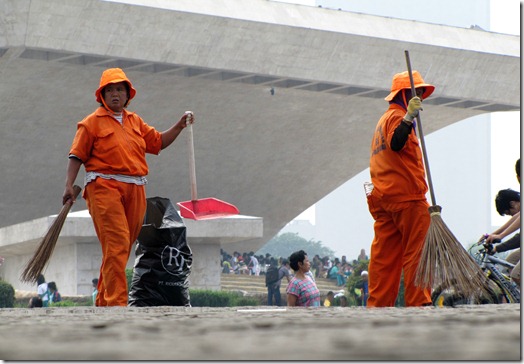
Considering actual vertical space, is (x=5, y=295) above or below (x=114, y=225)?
above

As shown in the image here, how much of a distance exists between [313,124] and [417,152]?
913 inches

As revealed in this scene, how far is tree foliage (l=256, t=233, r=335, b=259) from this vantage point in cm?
14388

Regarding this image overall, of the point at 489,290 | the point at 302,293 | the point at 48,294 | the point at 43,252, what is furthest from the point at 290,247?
the point at 489,290

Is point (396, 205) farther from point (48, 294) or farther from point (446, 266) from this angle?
point (48, 294)

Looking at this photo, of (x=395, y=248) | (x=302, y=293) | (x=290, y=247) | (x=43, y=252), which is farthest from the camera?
(x=290, y=247)

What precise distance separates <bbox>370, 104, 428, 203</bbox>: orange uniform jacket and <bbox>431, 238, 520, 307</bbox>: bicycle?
44 cm

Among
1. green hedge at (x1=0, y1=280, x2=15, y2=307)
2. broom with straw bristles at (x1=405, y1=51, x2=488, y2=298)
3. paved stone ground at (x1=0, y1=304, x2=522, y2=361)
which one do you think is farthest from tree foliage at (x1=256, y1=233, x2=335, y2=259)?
paved stone ground at (x1=0, y1=304, x2=522, y2=361)

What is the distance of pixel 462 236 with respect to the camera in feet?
627

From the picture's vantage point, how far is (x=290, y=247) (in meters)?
148

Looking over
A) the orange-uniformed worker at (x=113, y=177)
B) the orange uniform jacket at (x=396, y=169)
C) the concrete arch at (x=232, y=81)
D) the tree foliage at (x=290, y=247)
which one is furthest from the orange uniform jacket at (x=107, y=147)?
the tree foliage at (x=290, y=247)

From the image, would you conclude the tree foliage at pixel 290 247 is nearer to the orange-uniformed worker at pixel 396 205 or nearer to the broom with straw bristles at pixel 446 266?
the orange-uniformed worker at pixel 396 205

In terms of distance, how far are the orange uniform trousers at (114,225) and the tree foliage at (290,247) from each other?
136 m

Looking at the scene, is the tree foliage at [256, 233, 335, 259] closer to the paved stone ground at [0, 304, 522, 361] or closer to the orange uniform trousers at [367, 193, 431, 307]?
the orange uniform trousers at [367, 193, 431, 307]

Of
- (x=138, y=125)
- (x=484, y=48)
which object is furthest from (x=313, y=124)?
(x=138, y=125)
